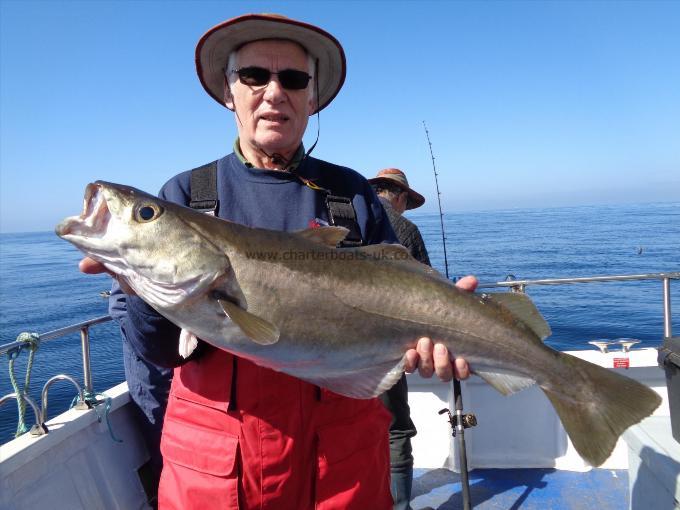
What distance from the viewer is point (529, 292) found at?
2156 cm

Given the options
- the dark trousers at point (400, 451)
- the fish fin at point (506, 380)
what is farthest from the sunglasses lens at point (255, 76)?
the dark trousers at point (400, 451)

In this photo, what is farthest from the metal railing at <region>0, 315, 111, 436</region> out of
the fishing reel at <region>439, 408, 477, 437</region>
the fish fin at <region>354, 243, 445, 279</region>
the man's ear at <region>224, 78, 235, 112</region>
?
the fishing reel at <region>439, 408, 477, 437</region>

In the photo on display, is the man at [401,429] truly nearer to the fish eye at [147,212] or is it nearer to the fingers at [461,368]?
the fingers at [461,368]

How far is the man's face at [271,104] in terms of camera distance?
2.74 m

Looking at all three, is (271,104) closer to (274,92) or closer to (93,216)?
(274,92)

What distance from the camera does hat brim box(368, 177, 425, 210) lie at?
6.93 metres

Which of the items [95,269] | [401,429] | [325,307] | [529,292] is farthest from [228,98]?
[529,292]

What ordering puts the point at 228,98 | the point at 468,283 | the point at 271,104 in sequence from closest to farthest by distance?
1. the point at 271,104
2. the point at 468,283
3. the point at 228,98

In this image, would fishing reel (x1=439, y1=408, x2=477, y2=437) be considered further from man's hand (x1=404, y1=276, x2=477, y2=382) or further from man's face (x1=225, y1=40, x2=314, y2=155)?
man's face (x1=225, y1=40, x2=314, y2=155)

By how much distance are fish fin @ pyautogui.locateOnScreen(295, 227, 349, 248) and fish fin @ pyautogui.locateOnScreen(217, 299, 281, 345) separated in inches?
19.3

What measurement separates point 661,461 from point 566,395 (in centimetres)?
96

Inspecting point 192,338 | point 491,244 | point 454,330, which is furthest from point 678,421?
point 491,244

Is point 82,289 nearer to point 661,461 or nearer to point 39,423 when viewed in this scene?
point 39,423

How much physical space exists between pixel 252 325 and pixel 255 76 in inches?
56.8
